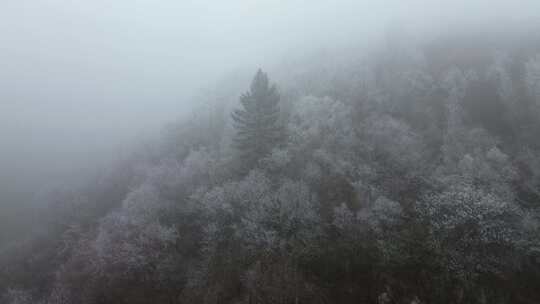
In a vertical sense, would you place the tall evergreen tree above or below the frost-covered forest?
above

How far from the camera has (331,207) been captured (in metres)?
26.0

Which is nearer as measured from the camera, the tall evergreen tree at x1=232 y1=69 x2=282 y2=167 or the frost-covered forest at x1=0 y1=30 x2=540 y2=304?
the frost-covered forest at x1=0 y1=30 x2=540 y2=304

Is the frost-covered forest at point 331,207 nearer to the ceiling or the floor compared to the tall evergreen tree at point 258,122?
nearer to the floor

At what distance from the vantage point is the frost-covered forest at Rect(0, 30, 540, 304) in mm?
21000

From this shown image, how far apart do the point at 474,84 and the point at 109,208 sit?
151 feet

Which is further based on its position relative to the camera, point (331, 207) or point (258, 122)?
point (258, 122)

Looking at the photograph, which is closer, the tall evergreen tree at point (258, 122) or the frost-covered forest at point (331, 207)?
the frost-covered forest at point (331, 207)

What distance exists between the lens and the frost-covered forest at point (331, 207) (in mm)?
21000

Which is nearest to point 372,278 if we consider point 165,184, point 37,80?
point 165,184

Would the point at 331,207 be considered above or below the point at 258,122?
below

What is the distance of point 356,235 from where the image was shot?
76.3 ft

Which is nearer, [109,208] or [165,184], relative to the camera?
[165,184]

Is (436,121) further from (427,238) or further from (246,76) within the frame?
(246,76)

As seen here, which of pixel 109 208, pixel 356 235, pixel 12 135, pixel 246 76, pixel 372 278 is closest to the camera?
pixel 372 278
